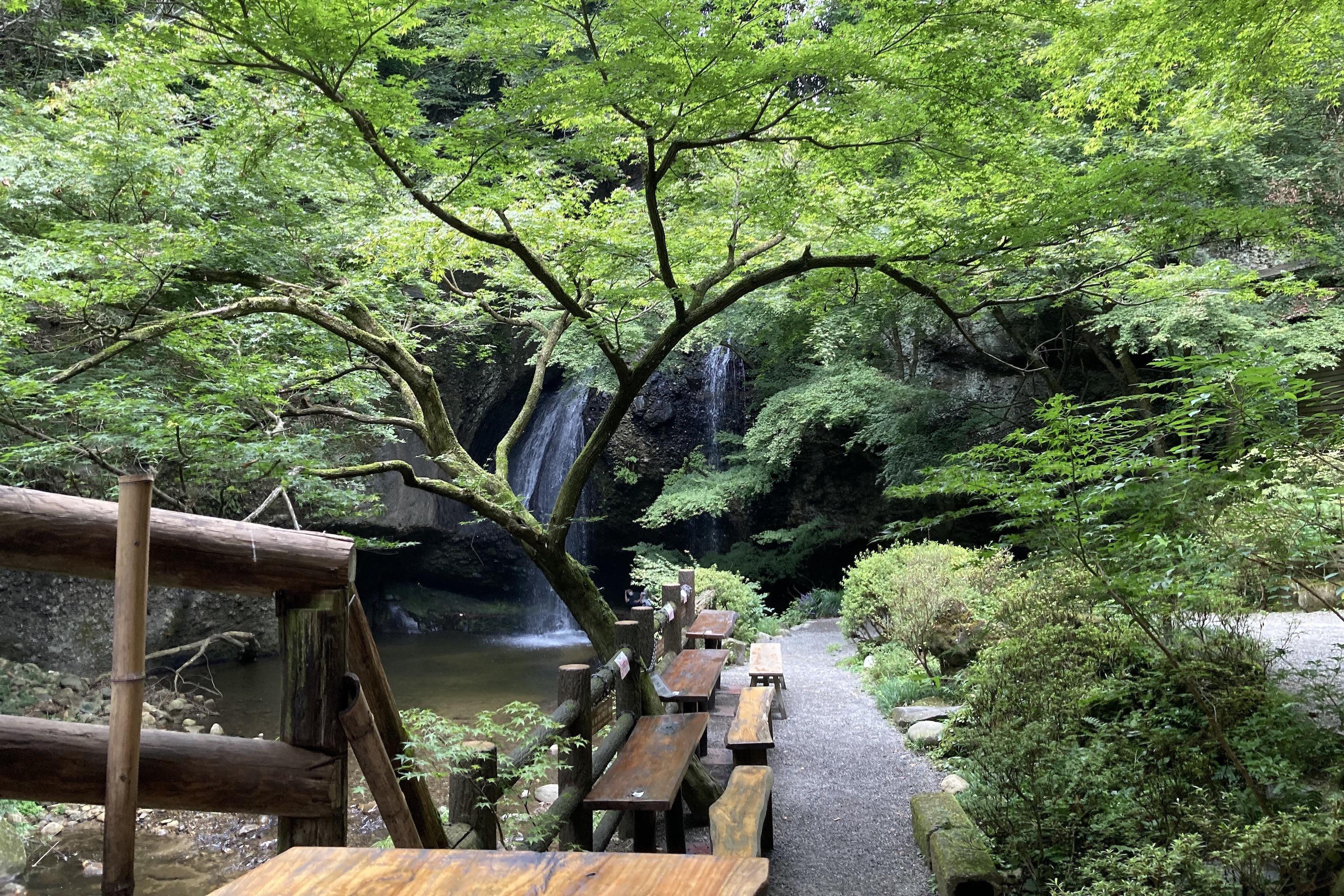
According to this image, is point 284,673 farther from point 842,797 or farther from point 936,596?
point 936,596

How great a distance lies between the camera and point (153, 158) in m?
6.64

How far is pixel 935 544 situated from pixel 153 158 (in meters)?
9.09

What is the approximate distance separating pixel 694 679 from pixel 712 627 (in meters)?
2.40

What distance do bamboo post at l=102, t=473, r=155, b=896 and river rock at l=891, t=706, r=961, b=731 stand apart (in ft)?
21.3

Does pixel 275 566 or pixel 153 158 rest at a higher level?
pixel 153 158

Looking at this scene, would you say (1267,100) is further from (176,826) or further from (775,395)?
(176,826)

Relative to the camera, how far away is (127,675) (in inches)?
59.7

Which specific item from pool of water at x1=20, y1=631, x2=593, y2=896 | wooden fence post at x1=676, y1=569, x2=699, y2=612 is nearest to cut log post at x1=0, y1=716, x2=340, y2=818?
pool of water at x1=20, y1=631, x2=593, y2=896

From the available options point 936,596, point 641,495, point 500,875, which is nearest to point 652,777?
point 500,875

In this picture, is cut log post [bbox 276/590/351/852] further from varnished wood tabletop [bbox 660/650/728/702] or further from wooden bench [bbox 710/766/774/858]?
varnished wood tabletop [bbox 660/650/728/702]

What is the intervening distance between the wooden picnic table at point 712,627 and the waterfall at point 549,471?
25.0 feet

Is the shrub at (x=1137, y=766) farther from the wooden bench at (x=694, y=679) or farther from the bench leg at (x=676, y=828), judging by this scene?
the wooden bench at (x=694, y=679)

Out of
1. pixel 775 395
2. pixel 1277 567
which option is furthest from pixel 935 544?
pixel 1277 567

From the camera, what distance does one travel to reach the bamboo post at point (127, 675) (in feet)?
4.89
